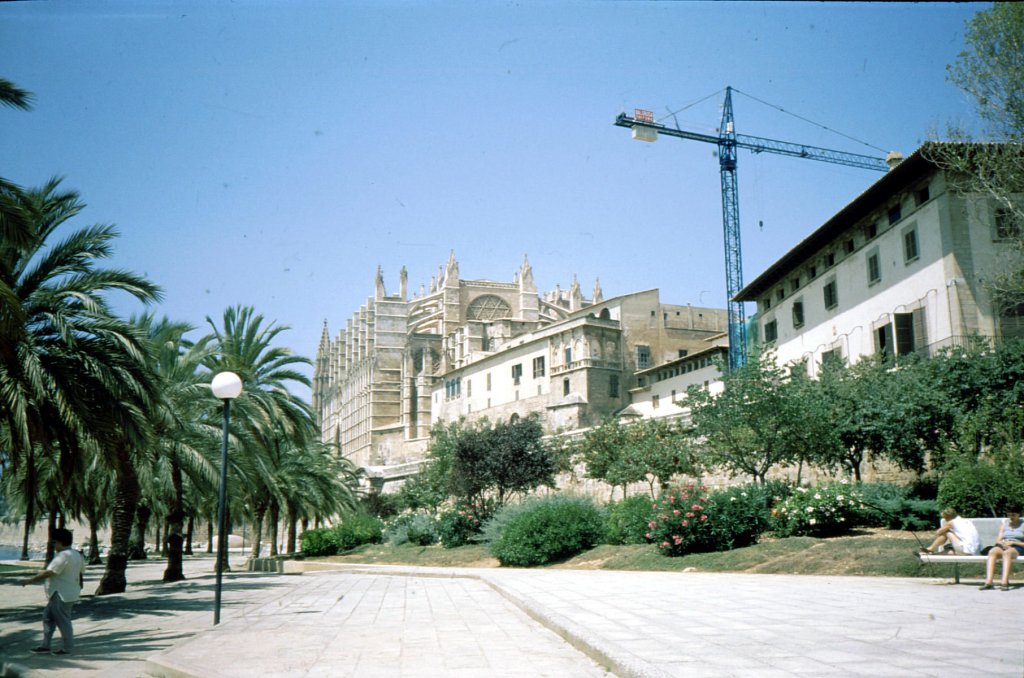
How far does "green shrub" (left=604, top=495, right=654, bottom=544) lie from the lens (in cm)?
2328

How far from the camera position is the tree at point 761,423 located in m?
22.8

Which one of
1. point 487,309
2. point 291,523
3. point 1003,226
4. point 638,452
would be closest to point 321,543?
point 291,523

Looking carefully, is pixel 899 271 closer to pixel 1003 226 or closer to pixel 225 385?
pixel 1003 226

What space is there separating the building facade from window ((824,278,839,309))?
4cm

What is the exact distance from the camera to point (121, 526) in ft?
64.5

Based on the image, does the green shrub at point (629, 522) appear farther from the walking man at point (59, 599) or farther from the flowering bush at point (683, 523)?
the walking man at point (59, 599)

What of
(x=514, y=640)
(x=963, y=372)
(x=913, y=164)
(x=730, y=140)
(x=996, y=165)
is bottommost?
(x=514, y=640)

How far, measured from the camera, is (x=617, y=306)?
201 ft

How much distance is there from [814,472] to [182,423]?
20.7 m

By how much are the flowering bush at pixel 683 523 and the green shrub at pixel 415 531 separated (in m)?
16.0

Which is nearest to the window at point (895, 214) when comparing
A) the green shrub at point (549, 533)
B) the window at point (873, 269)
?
the window at point (873, 269)

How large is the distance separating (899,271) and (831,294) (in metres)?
5.23

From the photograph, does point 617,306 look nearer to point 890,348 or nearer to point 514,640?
point 890,348

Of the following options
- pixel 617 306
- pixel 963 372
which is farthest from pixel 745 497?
pixel 617 306
